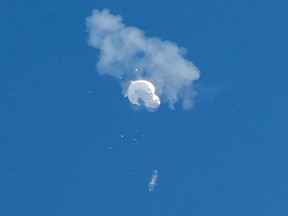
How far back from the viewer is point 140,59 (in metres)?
6.38

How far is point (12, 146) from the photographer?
20.7ft

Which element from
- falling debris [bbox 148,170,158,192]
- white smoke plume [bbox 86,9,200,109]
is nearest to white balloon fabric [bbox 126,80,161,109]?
white smoke plume [bbox 86,9,200,109]

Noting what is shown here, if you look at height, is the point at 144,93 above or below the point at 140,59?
below

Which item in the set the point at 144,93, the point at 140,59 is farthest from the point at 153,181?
the point at 140,59

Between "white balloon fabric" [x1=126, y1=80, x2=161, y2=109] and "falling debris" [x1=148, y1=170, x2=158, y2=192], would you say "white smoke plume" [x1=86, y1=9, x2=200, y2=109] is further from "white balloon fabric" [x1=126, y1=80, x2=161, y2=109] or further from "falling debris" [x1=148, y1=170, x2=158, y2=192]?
"falling debris" [x1=148, y1=170, x2=158, y2=192]

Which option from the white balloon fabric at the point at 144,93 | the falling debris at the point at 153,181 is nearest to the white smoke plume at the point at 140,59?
the white balloon fabric at the point at 144,93

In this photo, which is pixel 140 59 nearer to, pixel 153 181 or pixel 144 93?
pixel 144 93

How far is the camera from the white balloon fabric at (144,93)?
20.7ft

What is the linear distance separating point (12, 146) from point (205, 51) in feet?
7.77

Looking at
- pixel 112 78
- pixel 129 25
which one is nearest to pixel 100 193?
pixel 112 78

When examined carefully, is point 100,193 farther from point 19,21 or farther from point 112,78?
point 19,21

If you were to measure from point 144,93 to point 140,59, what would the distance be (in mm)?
390

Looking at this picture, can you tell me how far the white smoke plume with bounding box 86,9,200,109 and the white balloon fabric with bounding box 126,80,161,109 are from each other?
47 millimetres

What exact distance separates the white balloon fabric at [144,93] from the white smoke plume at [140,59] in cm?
5
